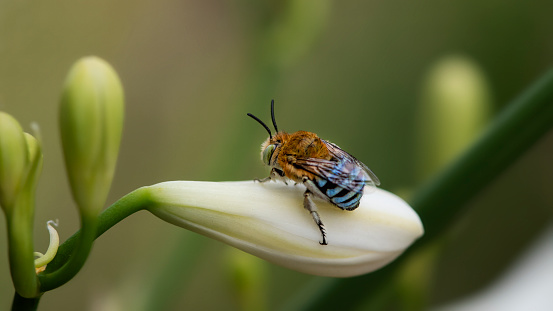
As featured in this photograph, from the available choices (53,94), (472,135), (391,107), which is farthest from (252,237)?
(391,107)

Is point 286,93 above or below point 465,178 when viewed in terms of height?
below

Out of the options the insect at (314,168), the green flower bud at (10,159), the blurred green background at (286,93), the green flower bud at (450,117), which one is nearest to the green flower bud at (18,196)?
the green flower bud at (10,159)

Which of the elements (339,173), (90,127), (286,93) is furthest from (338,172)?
(286,93)

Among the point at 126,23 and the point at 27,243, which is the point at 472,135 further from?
the point at 126,23

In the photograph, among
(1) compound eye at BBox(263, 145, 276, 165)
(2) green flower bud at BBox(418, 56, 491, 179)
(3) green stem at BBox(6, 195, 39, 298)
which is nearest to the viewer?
(3) green stem at BBox(6, 195, 39, 298)

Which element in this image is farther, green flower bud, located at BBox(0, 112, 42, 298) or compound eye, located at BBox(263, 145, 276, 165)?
compound eye, located at BBox(263, 145, 276, 165)

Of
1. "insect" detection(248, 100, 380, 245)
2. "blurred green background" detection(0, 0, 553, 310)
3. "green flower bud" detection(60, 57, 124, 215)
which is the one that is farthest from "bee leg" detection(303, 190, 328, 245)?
"blurred green background" detection(0, 0, 553, 310)

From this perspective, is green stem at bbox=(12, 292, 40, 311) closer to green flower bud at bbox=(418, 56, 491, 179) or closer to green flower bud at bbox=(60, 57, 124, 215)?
green flower bud at bbox=(60, 57, 124, 215)

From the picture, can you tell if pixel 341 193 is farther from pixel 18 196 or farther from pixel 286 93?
pixel 286 93
